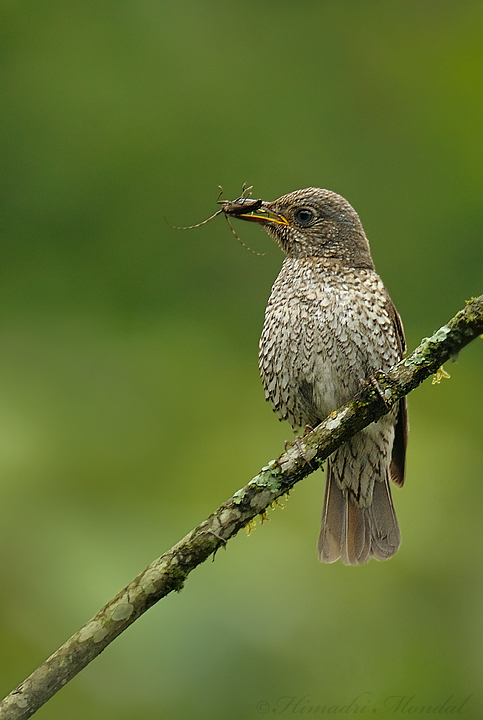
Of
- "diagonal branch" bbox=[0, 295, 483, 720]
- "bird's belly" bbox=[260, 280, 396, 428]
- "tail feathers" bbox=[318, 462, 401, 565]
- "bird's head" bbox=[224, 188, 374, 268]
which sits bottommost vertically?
"tail feathers" bbox=[318, 462, 401, 565]

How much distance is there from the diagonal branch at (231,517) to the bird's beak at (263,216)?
72.5 inches

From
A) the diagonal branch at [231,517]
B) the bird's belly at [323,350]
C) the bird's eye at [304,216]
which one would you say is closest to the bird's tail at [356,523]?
the bird's belly at [323,350]

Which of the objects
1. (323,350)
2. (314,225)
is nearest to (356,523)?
(323,350)

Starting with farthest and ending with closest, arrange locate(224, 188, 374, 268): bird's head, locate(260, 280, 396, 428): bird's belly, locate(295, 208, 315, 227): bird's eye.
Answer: locate(295, 208, 315, 227): bird's eye, locate(224, 188, 374, 268): bird's head, locate(260, 280, 396, 428): bird's belly

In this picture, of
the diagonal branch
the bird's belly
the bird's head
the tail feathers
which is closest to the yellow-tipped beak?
the bird's head

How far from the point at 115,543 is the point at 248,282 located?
2687 millimetres

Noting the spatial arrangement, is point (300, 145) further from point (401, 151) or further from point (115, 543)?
point (115, 543)

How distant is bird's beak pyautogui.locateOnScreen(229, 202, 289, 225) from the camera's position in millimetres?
4762

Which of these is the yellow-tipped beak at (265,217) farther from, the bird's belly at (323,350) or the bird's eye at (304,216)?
the bird's belly at (323,350)

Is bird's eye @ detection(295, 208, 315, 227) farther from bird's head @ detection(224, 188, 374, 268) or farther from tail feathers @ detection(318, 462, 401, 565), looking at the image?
tail feathers @ detection(318, 462, 401, 565)

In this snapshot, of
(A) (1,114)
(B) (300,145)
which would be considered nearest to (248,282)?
(B) (300,145)

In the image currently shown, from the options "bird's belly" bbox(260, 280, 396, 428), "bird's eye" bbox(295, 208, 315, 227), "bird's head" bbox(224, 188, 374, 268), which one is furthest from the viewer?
"bird's eye" bbox(295, 208, 315, 227)

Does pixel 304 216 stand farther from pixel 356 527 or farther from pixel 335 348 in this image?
pixel 356 527

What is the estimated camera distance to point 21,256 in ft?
25.8
